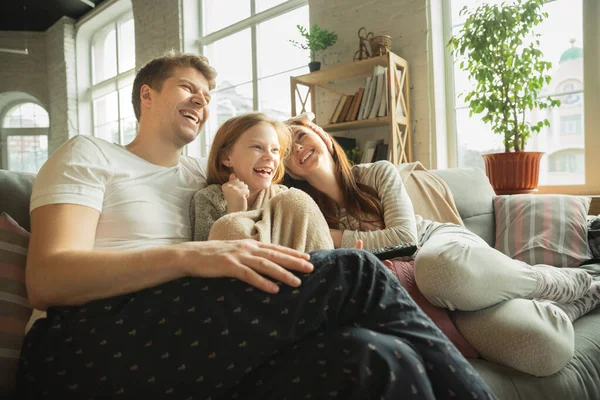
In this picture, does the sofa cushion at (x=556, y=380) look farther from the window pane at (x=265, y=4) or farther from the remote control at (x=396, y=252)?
the window pane at (x=265, y=4)

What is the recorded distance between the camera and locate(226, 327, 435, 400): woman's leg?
0.70 meters

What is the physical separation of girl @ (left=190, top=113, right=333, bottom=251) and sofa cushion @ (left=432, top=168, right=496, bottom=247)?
0.94 metres

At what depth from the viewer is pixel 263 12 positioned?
463 centimetres

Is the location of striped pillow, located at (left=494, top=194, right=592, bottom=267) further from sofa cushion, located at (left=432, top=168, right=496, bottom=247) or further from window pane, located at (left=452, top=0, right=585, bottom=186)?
window pane, located at (left=452, top=0, right=585, bottom=186)

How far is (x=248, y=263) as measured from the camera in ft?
2.72

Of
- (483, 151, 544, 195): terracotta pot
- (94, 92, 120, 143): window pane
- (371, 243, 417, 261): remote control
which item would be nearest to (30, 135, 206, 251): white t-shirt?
(371, 243, 417, 261): remote control

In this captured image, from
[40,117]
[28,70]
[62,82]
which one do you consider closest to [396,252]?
[62,82]

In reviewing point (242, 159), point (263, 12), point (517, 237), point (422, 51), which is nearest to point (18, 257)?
point (242, 159)

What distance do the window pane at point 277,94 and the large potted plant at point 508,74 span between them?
211 cm

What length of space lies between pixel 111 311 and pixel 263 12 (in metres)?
4.34

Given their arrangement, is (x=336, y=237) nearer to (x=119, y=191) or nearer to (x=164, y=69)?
(x=119, y=191)

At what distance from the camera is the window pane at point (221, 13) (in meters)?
4.98

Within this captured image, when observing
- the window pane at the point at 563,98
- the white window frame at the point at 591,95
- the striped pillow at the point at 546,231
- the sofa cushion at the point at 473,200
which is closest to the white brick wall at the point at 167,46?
the window pane at the point at 563,98

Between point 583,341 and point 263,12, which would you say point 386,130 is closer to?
point 263,12
